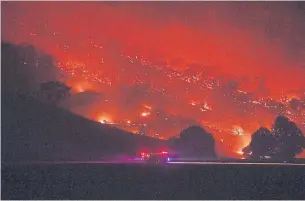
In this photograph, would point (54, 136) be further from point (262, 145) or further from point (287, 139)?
point (287, 139)

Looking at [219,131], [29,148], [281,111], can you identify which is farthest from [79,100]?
[29,148]

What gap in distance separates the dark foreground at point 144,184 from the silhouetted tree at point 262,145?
5976 cm

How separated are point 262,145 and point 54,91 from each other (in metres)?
53.6

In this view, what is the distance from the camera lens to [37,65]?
609 feet

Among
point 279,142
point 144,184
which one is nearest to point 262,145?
point 279,142

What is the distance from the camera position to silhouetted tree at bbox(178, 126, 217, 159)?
101 m

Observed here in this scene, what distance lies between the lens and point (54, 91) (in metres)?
118

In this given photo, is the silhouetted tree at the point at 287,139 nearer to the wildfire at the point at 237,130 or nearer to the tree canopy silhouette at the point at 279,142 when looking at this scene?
the tree canopy silhouette at the point at 279,142

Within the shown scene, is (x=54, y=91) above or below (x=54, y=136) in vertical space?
above

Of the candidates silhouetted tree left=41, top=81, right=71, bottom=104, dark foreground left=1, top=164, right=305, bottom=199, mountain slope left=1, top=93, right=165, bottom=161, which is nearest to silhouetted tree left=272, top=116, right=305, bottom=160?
mountain slope left=1, top=93, right=165, bottom=161

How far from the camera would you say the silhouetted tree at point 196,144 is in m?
101

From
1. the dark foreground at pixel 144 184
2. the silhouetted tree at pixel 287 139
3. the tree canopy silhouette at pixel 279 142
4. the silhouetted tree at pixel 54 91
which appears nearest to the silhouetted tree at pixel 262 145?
the tree canopy silhouette at pixel 279 142

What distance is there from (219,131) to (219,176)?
122 m

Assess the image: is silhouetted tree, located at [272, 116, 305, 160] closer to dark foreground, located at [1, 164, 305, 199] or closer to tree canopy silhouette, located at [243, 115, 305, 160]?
tree canopy silhouette, located at [243, 115, 305, 160]
